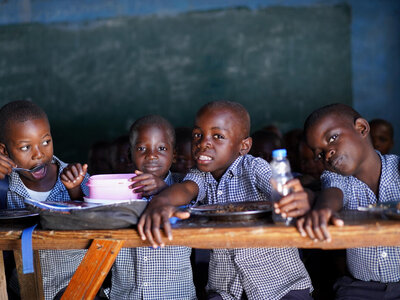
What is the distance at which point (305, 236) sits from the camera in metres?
1.43

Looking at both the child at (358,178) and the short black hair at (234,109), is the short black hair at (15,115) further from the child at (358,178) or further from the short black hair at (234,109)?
the child at (358,178)

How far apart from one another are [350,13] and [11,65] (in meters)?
4.57

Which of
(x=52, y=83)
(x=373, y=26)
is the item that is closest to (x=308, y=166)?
(x=373, y=26)

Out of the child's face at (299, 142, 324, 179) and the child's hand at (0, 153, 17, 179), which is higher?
the child's hand at (0, 153, 17, 179)

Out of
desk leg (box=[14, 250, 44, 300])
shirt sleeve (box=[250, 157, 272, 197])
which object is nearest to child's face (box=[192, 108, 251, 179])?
shirt sleeve (box=[250, 157, 272, 197])

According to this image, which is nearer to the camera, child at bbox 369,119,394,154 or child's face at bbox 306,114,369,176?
child's face at bbox 306,114,369,176

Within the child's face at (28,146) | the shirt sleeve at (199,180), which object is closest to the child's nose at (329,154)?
the shirt sleeve at (199,180)

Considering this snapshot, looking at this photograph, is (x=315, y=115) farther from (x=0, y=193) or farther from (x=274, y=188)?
(x=0, y=193)

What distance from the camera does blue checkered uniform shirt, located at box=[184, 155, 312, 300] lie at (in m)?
1.96

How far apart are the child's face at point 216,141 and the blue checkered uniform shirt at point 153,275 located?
1.39 ft

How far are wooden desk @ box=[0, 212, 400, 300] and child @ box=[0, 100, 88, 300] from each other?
1.85 feet

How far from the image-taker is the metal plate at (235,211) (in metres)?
1.54

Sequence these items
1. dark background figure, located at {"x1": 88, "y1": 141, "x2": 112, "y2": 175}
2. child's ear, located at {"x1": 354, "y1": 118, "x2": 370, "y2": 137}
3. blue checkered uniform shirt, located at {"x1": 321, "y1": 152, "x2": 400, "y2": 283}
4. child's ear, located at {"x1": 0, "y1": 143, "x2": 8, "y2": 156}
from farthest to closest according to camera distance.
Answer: dark background figure, located at {"x1": 88, "y1": 141, "x2": 112, "y2": 175}, child's ear, located at {"x1": 0, "y1": 143, "x2": 8, "y2": 156}, child's ear, located at {"x1": 354, "y1": 118, "x2": 370, "y2": 137}, blue checkered uniform shirt, located at {"x1": 321, "y1": 152, "x2": 400, "y2": 283}

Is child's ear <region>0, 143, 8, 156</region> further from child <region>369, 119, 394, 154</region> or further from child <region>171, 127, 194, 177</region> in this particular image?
child <region>369, 119, 394, 154</region>
